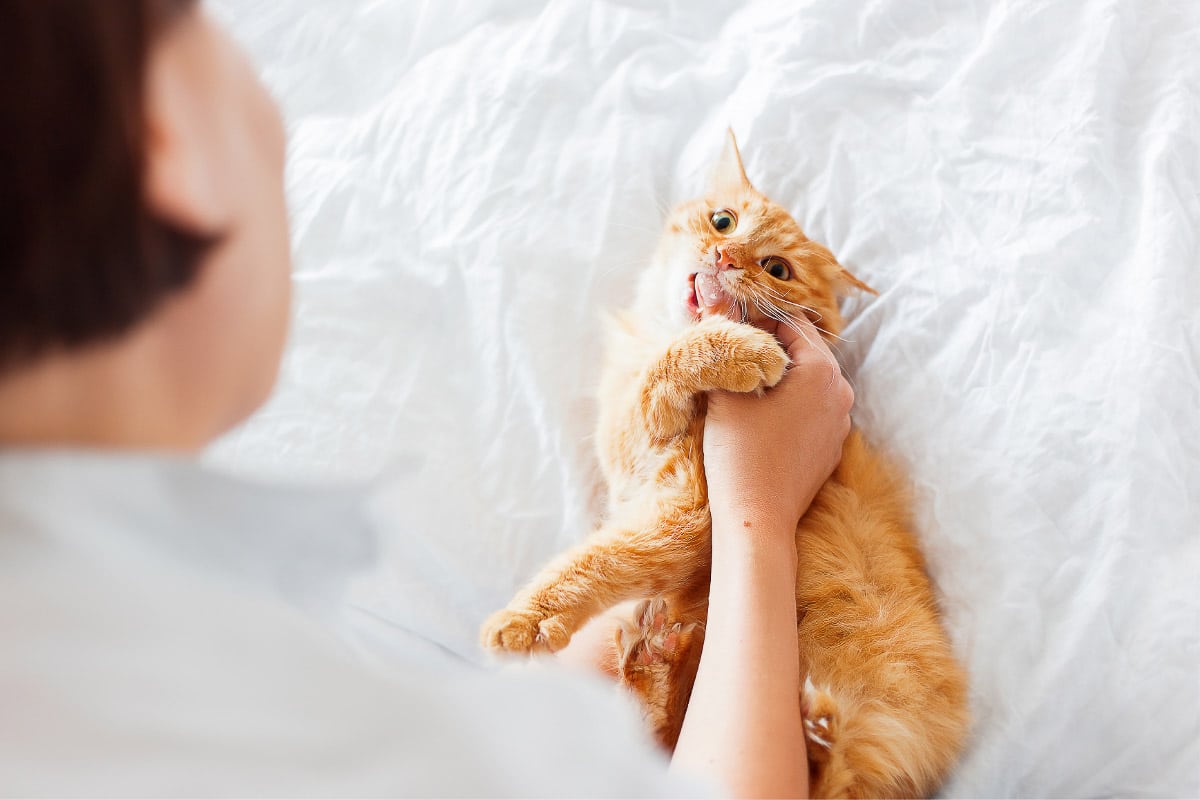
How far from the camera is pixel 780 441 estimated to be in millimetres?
1047

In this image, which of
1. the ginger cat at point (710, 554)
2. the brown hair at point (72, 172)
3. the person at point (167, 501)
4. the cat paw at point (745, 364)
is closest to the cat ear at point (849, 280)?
the ginger cat at point (710, 554)

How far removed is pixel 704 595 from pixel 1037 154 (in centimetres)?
70

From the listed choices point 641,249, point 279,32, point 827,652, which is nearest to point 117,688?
point 827,652

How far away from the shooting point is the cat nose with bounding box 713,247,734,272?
117 cm

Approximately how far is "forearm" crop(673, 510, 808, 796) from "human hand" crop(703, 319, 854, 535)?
32 mm

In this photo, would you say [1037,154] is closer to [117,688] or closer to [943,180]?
[943,180]

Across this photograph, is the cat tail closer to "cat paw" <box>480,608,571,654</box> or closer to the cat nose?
"cat paw" <box>480,608,571,654</box>

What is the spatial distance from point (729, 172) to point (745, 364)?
0.33 metres

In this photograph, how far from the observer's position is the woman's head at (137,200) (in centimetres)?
32

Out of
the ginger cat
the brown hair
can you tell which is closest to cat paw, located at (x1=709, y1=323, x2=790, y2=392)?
the ginger cat

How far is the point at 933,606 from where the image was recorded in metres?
1.01

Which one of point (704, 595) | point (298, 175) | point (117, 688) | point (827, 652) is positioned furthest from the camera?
point (298, 175)

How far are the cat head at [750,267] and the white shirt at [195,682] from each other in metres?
0.80

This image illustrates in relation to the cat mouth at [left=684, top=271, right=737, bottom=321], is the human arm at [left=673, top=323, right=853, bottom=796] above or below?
below
